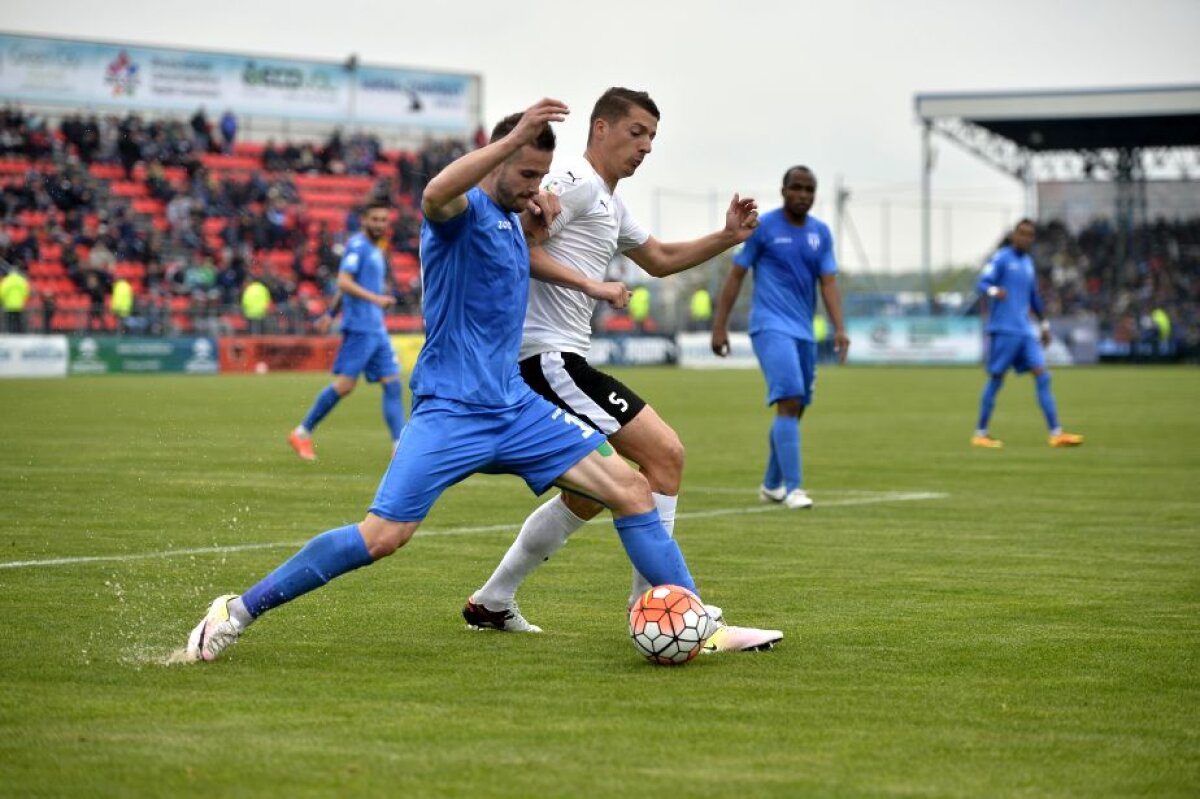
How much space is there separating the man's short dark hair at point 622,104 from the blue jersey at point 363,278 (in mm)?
9963

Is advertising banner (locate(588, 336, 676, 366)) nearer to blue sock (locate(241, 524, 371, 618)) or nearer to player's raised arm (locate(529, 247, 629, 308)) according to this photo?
player's raised arm (locate(529, 247, 629, 308))

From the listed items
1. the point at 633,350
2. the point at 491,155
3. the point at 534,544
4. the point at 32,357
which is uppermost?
the point at 491,155

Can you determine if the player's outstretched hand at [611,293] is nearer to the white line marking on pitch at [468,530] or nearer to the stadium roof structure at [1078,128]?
the white line marking on pitch at [468,530]

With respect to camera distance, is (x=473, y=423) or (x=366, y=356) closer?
(x=473, y=423)

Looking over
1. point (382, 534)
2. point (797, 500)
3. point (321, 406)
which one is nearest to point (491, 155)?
point (382, 534)

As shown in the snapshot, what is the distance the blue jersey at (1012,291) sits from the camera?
20156 mm

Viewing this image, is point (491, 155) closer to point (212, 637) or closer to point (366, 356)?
point (212, 637)

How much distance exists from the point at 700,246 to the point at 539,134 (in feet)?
5.61

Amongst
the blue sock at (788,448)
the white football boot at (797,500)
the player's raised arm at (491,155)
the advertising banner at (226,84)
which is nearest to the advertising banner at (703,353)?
the advertising banner at (226,84)

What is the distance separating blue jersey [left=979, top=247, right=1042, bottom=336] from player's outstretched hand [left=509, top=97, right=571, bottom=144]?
15.1 metres

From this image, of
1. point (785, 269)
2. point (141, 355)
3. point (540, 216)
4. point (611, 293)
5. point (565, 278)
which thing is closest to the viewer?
point (611, 293)

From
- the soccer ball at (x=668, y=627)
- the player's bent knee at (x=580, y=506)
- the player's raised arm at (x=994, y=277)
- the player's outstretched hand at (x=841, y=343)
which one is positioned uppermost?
the player's raised arm at (x=994, y=277)

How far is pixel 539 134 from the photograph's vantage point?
5879 mm

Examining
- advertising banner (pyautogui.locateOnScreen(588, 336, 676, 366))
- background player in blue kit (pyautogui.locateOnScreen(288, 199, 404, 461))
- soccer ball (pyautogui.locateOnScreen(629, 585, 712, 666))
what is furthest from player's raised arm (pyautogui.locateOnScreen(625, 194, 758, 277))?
advertising banner (pyautogui.locateOnScreen(588, 336, 676, 366))
